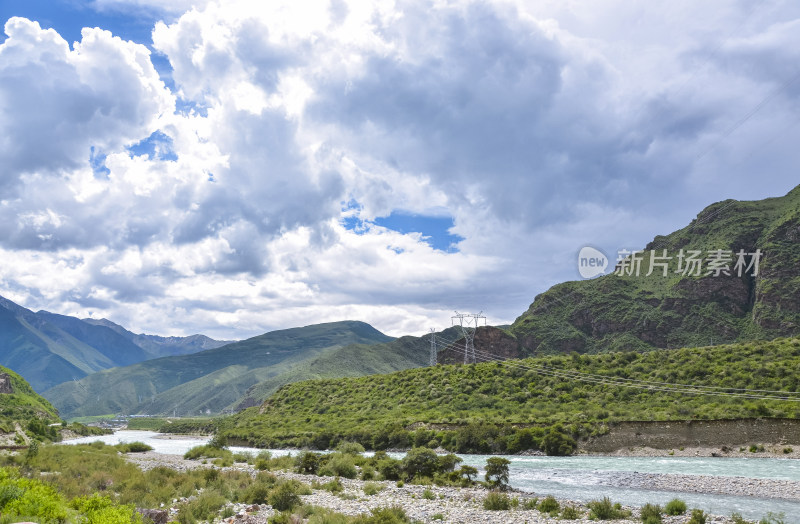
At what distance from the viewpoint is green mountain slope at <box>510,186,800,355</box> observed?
130 m

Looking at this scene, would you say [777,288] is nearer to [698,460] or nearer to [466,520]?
[698,460]

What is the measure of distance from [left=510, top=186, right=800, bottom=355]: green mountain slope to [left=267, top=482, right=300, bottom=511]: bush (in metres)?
127

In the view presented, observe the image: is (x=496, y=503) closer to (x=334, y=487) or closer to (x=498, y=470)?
(x=498, y=470)

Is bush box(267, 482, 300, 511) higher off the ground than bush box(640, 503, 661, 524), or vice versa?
A: bush box(640, 503, 661, 524)

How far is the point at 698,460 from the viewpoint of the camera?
4216 centimetres

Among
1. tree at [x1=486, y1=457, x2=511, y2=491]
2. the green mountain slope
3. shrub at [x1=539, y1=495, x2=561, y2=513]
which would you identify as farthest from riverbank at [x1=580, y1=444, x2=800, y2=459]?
the green mountain slope

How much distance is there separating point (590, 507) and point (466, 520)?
17.0 ft

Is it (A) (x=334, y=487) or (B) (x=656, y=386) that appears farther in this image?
Result: (B) (x=656, y=386)

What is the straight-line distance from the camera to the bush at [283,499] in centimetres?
2215

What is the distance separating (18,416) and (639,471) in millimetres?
128571

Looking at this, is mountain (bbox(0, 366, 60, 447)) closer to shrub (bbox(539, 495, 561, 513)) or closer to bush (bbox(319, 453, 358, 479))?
bush (bbox(319, 453, 358, 479))

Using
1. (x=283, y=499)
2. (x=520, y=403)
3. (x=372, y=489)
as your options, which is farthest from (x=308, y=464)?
(x=520, y=403)

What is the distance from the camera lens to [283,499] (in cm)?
2247

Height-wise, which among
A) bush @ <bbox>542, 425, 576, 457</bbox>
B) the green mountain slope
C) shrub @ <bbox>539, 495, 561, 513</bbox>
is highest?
the green mountain slope
